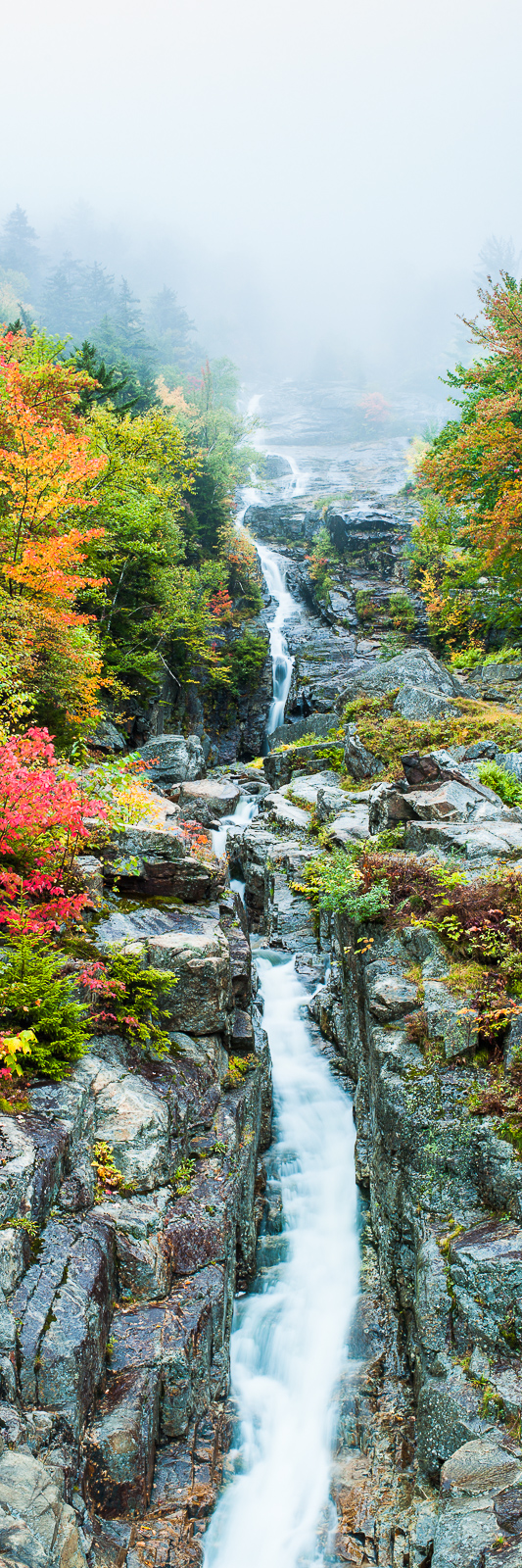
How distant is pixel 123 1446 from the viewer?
5.00 metres

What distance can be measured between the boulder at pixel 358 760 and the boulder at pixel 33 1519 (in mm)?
15951

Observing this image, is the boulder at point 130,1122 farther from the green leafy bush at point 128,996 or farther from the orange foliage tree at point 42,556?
the orange foliage tree at point 42,556

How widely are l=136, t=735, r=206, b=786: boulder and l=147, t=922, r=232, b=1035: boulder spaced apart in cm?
1459

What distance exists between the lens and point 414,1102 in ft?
24.1

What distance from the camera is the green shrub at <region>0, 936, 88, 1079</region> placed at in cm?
578

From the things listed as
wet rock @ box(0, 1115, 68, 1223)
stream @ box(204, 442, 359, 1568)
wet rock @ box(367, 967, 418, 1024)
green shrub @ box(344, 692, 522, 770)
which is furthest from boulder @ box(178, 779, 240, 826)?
wet rock @ box(0, 1115, 68, 1223)

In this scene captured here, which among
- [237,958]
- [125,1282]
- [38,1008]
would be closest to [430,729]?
[237,958]

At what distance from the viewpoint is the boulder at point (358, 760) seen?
61.7ft

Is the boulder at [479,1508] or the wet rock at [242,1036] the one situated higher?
the wet rock at [242,1036]

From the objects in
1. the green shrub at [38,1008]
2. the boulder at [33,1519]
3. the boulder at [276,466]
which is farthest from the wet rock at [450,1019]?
the boulder at [276,466]

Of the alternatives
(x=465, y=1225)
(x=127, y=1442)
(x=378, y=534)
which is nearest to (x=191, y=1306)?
(x=127, y=1442)

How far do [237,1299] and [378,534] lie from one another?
123 ft

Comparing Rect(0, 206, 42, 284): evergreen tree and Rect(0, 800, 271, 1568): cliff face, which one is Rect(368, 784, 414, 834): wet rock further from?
Rect(0, 206, 42, 284): evergreen tree

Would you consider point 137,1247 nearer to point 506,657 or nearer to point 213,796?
point 213,796
